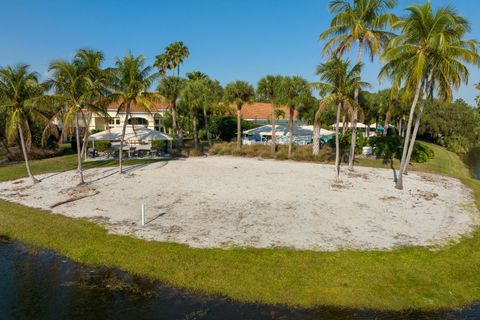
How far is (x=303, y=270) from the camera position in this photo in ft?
34.5

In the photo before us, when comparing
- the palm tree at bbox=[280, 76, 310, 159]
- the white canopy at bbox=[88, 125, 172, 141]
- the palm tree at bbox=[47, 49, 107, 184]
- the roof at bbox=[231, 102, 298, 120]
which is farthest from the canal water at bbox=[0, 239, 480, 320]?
the roof at bbox=[231, 102, 298, 120]

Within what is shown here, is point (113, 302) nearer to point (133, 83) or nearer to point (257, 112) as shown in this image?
point (133, 83)

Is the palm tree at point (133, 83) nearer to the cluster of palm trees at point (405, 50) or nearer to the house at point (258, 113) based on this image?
the cluster of palm trees at point (405, 50)

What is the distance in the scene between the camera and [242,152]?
115 feet

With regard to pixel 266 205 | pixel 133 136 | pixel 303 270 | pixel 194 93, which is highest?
pixel 194 93

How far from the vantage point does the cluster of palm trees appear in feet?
61.5

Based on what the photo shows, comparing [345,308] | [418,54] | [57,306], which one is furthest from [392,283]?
[418,54]

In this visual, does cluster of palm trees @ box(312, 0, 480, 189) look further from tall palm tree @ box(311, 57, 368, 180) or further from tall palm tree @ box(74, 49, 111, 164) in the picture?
tall palm tree @ box(74, 49, 111, 164)

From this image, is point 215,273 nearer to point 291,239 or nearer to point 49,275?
point 291,239

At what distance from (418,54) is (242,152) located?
63.0 ft

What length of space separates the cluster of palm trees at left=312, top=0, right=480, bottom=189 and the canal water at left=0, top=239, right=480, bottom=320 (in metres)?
14.4

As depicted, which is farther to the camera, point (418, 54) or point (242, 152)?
point (242, 152)

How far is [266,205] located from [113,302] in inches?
365

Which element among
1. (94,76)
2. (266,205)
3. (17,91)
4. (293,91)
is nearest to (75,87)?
(94,76)
